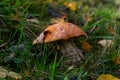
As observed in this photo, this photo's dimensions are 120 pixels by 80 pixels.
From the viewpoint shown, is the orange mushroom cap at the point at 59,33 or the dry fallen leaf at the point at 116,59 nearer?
the orange mushroom cap at the point at 59,33

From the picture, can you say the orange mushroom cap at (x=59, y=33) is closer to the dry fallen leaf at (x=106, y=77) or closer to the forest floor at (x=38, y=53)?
the forest floor at (x=38, y=53)

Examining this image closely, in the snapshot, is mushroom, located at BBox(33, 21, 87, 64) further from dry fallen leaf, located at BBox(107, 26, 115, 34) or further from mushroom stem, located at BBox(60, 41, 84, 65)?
dry fallen leaf, located at BBox(107, 26, 115, 34)

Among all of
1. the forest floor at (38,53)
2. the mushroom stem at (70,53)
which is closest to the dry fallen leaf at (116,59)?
the forest floor at (38,53)

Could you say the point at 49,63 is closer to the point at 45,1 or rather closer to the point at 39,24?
the point at 39,24

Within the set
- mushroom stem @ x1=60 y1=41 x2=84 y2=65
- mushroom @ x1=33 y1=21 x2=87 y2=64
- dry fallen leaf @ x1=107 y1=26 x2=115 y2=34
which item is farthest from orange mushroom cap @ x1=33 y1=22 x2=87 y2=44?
dry fallen leaf @ x1=107 y1=26 x2=115 y2=34

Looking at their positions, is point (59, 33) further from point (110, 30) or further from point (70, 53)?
point (110, 30)

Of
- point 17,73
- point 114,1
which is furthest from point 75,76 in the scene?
point 114,1

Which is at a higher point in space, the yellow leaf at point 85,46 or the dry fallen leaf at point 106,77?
the yellow leaf at point 85,46
